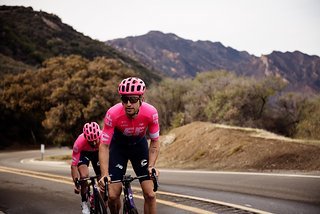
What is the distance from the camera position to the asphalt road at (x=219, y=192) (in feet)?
22.8

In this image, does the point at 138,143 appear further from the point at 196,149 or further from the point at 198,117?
the point at 198,117

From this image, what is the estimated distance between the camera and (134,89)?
4.50 metres

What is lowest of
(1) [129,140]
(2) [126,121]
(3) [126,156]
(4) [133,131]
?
(3) [126,156]

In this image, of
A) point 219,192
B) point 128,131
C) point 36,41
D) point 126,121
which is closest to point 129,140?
point 128,131

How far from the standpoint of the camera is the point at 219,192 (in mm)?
8617

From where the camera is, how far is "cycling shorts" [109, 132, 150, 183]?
5.01m

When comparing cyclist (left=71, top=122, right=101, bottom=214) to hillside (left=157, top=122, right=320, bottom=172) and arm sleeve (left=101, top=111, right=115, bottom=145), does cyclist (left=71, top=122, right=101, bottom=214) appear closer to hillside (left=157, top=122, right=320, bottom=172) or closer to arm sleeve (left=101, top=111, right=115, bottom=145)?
arm sleeve (left=101, top=111, right=115, bottom=145)

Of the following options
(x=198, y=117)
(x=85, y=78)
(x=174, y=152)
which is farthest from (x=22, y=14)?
(x=174, y=152)

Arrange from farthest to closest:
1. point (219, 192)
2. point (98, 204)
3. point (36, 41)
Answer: point (36, 41), point (219, 192), point (98, 204)

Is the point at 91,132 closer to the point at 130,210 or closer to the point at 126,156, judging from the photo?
the point at 126,156

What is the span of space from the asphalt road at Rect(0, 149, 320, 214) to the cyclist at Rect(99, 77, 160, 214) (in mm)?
2177

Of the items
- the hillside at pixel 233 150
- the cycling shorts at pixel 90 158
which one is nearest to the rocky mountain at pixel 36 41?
the hillside at pixel 233 150

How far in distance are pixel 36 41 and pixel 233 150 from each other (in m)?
80.6

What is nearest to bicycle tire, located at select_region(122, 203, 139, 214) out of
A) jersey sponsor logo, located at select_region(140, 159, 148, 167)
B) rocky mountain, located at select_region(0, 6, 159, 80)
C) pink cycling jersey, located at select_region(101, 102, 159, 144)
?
jersey sponsor logo, located at select_region(140, 159, 148, 167)
